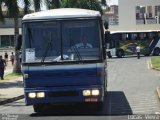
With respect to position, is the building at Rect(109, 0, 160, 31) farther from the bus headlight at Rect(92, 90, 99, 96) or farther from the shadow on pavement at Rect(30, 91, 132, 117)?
the bus headlight at Rect(92, 90, 99, 96)

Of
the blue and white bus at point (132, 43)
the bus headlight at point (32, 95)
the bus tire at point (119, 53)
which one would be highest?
the bus headlight at point (32, 95)

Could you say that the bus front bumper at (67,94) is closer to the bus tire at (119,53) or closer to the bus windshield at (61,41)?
the bus windshield at (61,41)

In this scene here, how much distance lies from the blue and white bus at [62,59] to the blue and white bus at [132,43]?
5063 cm

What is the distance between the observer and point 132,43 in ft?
219

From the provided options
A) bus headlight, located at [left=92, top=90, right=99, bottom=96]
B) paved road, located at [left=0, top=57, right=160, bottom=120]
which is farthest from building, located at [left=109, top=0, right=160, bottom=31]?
bus headlight, located at [left=92, top=90, right=99, bottom=96]

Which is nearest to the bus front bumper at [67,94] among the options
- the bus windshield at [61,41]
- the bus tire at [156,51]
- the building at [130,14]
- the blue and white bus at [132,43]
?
the bus windshield at [61,41]

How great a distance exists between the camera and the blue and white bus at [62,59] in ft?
51.0

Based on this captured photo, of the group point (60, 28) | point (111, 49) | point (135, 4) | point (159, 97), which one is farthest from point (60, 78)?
point (135, 4)

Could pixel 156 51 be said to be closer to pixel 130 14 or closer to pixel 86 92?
pixel 130 14

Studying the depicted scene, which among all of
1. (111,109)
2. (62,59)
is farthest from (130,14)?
(62,59)

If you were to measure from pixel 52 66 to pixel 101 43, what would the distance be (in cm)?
160

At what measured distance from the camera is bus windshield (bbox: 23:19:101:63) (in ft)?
51.5

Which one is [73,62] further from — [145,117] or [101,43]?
[145,117]

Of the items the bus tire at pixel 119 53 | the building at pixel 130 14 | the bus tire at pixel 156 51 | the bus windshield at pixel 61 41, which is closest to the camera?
the bus windshield at pixel 61 41
